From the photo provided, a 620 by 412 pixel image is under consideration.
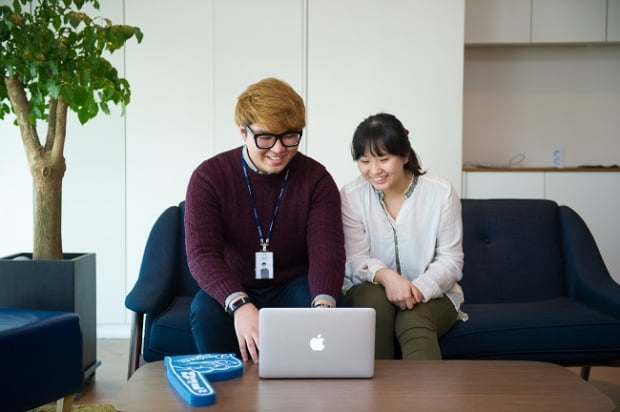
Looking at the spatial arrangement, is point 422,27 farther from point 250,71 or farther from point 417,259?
point 417,259

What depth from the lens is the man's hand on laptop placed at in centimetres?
209

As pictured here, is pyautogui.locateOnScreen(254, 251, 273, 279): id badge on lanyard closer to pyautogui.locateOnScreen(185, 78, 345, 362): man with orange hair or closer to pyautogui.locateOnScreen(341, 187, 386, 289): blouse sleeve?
pyautogui.locateOnScreen(185, 78, 345, 362): man with orange hair

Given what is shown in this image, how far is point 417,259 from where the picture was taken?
2730 mm

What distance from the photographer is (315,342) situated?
1870 millimetres

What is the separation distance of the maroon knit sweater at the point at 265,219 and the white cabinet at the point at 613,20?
287 cm

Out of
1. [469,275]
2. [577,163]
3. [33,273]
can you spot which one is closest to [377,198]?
[469,275]

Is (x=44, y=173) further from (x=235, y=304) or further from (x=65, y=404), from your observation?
(x=235, y=304)

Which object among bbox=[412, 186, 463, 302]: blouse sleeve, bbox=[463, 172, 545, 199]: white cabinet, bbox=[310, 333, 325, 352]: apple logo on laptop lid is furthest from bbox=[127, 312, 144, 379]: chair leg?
bbox=[463, 172, 545, 199]: white cabinet

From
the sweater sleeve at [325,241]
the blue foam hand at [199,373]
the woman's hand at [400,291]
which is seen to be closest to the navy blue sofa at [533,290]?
the woman's hand at [400,291]

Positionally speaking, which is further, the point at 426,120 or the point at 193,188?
the point at 426,120

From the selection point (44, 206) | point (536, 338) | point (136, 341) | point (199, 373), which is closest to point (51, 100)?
point (44, 206)

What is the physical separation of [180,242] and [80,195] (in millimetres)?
1360

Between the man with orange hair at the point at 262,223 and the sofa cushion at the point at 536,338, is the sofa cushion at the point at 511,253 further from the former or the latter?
the man with orange hair at the point at 262,223

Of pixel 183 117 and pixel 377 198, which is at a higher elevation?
pixel 183 117
